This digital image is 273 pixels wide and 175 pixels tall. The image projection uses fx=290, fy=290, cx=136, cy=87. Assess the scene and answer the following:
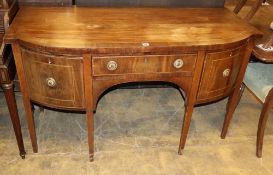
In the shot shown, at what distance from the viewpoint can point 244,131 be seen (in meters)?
2.06

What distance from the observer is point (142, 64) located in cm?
139

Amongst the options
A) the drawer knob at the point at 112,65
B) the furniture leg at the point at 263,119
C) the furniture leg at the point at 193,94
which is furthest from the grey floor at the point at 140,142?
the drawer knob at the point at 112,65

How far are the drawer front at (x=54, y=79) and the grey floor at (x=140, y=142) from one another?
0.44 metres

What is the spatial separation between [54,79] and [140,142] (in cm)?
78

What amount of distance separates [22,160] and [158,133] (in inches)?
34.5

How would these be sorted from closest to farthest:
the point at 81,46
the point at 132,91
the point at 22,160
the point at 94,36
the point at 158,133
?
1. the point at 81,46
2. the point at 94,36
3. the point at 22,160
4. the point at 158,133
5. the point at 132,91

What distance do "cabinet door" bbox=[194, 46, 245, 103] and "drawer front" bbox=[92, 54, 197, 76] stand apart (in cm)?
10

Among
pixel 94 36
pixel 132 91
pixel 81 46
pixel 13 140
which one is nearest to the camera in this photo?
pixel 81 46

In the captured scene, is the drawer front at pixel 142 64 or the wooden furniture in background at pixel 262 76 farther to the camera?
the wooden furniture in background at pixel 262 76

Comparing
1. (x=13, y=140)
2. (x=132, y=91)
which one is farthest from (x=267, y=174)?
(x=13, y=140)

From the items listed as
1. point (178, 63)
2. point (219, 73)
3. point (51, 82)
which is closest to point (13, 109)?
point (51, 82)

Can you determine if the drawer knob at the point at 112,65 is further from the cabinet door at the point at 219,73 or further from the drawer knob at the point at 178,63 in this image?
the cabinet door at the point at 219,73

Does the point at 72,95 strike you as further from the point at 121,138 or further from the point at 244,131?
the point at 244,131

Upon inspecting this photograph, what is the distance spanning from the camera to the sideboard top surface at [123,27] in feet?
4.35
